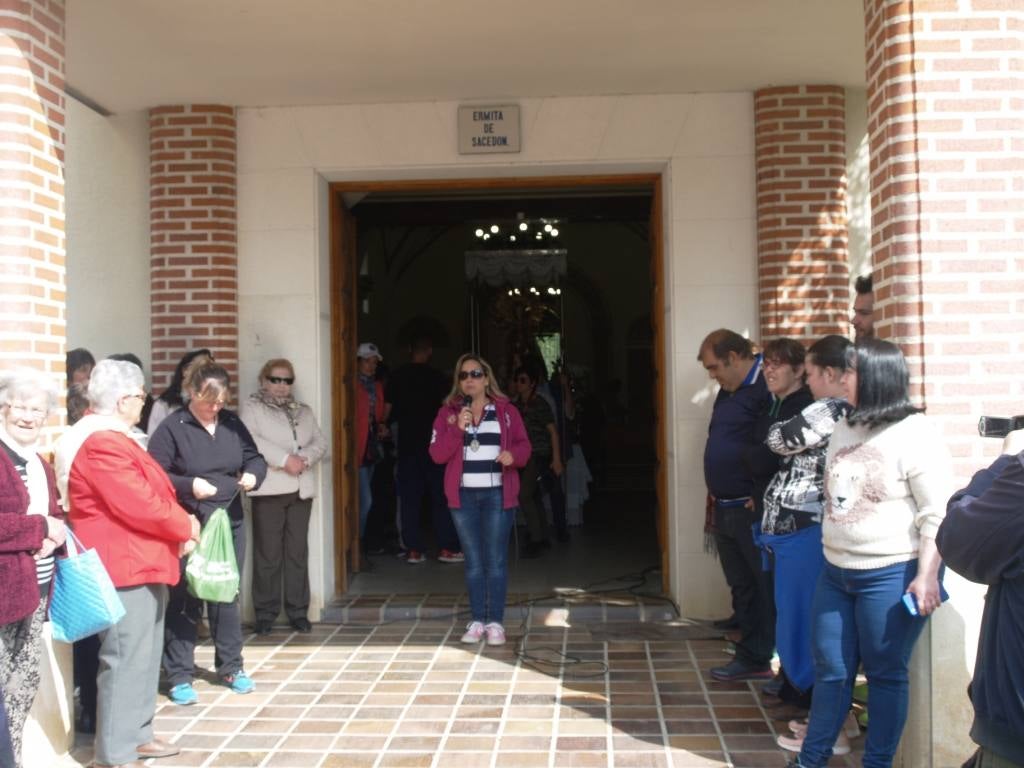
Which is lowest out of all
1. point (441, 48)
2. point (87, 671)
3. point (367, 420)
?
point (87, 671)

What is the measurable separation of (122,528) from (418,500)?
399 cm

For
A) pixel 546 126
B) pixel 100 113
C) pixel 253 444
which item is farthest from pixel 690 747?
pixel 100 113

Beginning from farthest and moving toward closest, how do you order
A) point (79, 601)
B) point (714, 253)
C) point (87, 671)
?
point (714, 253), point (87, 671), point (79, 601)

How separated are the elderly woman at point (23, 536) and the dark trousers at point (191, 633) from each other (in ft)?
4.13

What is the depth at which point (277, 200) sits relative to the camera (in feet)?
20.8

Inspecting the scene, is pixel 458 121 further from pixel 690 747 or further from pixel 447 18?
pixel 690 747

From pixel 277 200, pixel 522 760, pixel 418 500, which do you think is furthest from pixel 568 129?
pixel 522 760

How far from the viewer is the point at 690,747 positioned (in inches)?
160

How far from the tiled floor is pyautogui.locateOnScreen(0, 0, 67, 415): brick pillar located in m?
1.75

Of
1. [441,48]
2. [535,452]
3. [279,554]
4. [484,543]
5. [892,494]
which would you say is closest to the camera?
[892,494]

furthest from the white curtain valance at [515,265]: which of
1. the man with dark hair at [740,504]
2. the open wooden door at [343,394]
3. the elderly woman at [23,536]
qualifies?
the elderly woman at [23,536]

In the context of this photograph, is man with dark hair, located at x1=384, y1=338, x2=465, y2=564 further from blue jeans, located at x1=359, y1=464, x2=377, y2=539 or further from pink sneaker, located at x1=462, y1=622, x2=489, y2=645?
pink sneaker, located at x1=462, y1=622, x2=489, y2=645

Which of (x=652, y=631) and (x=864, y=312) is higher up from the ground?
(x=864, y=312)

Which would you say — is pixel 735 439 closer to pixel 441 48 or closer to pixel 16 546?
pixel 441 48
